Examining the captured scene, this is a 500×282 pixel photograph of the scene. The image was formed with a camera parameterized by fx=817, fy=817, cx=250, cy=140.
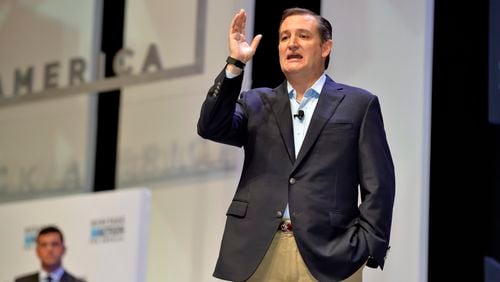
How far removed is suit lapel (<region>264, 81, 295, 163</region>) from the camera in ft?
7.47

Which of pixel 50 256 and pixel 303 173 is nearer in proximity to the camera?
pixel 303 173

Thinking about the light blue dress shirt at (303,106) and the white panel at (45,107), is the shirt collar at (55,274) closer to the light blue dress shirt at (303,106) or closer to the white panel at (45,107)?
the white panel at (45,107)

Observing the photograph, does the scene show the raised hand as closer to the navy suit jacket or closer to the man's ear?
the navy suit jacket

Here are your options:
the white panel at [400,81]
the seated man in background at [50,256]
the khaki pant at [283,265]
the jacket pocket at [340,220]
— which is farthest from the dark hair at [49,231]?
the jacket pocket at [340,220]

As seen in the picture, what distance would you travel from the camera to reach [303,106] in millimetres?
2361

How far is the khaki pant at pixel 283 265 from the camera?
85.9 inches

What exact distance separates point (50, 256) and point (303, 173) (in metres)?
2.30

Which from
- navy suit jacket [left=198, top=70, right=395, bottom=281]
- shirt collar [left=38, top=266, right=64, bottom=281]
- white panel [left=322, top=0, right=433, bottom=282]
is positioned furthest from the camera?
shirt collar [left=38, top=266, right=64, bottom=281]

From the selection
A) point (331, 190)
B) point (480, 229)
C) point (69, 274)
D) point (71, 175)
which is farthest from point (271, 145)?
point (71, 175)

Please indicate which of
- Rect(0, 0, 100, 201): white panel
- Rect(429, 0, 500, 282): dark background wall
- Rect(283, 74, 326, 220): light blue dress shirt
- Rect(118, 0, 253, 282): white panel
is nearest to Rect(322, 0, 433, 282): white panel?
Rect(429, 0, 500, 282): dark background wall

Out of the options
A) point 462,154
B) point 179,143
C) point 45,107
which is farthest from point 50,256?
point 462,154

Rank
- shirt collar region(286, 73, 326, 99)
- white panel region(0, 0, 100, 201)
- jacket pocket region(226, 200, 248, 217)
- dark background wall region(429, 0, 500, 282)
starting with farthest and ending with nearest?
white panel region(0, 0, 100, 201) → dark background wall region(429, 0, 500, 282) → shirt collar region(286, 73, 326, 99) → jacket pocket region(226, 200, 248, 217)

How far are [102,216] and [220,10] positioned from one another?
46.2 inches

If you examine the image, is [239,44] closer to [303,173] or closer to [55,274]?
[303,173]
